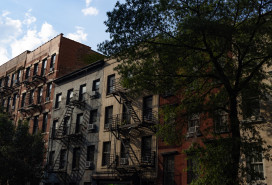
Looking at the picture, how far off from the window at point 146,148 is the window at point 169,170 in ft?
4.44

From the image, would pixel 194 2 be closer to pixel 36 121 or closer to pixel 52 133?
pixel 52 133

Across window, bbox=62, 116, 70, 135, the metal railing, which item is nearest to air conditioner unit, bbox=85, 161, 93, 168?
the metal railing

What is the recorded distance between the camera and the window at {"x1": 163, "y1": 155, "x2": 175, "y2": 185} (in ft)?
71.1

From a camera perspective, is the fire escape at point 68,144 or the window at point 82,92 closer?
the fire escape at point 68,144

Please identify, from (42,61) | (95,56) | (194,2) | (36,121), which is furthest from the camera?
(95,56)

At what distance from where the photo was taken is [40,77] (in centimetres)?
3816

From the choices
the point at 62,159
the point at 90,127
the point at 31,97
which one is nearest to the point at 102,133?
the point at 90,127

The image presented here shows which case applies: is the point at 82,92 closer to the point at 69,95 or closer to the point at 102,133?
the point at 69,95

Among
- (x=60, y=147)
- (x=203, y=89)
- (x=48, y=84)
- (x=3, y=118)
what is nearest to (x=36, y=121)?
(x=48, y=84)

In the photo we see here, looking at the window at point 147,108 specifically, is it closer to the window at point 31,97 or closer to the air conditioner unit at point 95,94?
the air conditioner unit at point 95,94

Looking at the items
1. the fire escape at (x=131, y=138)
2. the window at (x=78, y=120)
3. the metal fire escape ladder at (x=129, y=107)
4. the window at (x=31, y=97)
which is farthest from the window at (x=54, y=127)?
the metal fire escape ladder at (x=129, y=107)

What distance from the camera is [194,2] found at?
13.9 meters

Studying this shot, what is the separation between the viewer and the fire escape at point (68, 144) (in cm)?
2958

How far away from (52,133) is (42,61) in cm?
1064
